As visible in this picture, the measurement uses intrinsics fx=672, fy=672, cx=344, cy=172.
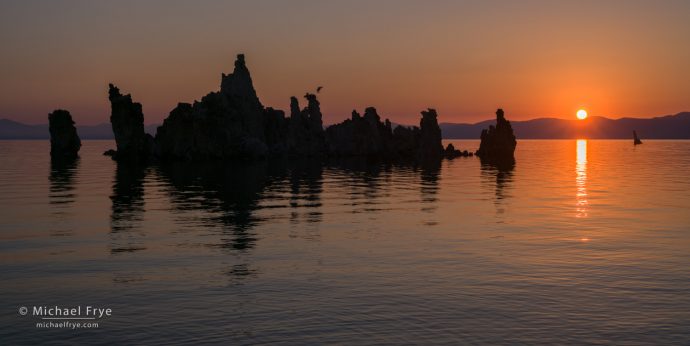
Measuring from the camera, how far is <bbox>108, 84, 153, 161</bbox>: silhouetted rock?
139m

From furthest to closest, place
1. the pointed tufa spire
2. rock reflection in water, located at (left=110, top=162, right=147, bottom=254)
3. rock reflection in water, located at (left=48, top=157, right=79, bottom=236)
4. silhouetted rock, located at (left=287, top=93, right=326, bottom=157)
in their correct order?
silhouetted rock, located at (left=287, top=93, right=326, bottom=157) < the pointed tufa spire < rock reflection in water, located at (left=48, top=157, right=79, bottom=236) < rock reflection in water, located at (left=110, top=162, right=147, bottom=254)

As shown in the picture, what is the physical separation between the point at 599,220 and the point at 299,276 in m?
22.9

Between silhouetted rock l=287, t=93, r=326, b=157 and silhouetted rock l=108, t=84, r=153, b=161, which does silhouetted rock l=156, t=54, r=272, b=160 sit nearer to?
silhouetted rock l=108, t=84, r=153, b=161

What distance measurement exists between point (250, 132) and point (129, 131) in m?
27.8

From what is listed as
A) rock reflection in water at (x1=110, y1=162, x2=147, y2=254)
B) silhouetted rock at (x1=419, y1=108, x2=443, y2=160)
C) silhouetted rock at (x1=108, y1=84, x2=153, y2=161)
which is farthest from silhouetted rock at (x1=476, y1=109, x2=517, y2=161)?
rock reflection in water at (x1=110, y1=162, x2=147, y2=254)

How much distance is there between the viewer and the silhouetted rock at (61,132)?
16275 cm

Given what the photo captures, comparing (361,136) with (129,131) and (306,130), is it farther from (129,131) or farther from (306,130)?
(129,131)

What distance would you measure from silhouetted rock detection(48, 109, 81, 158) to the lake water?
12462cm

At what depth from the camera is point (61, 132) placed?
164m

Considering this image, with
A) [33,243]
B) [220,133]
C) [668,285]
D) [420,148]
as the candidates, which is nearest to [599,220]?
[668,285]

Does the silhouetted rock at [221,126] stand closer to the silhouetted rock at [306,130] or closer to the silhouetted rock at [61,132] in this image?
the silhouetted rock at [306,130]

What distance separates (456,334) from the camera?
50.1 ft

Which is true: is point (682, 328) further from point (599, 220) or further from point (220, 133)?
point (220, 133)

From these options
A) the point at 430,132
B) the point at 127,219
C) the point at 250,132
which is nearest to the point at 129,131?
the point at 250,132
